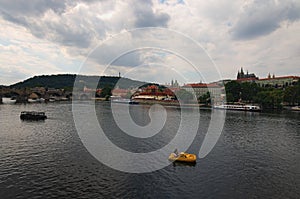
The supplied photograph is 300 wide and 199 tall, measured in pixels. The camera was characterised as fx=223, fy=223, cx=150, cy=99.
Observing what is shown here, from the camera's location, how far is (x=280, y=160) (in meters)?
33.2

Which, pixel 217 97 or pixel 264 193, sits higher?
pixel 217 97

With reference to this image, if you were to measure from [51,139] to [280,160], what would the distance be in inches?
1544

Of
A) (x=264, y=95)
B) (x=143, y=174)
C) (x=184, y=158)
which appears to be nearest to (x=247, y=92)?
(x=264, y=95)

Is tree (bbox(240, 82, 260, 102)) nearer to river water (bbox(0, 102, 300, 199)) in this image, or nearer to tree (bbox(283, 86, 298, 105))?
tree (bbox(283, 86, 298, 105))

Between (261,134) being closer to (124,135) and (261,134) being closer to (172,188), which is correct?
(124,135)

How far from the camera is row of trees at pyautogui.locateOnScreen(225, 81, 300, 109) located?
431 ft

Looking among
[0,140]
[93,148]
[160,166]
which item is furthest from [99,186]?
[0,140]

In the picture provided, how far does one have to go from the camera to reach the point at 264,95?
465 ft

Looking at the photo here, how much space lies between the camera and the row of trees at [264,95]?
431 feet

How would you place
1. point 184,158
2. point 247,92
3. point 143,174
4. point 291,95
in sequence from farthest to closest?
point 247,92
point 291,95
point 184,158
point 143,174

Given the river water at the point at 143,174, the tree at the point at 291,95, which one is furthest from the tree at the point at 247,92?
the river water at the point at 143,174

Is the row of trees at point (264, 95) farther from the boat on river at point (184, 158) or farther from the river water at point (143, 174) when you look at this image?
the boat on river at point (184, 158)

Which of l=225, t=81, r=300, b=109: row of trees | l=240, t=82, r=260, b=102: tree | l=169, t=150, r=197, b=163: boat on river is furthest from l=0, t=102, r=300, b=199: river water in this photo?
l=240, t=82, r=260, b=102: tree

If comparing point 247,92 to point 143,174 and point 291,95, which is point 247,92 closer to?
point 291,95
